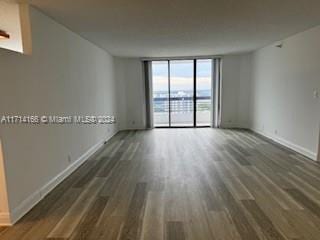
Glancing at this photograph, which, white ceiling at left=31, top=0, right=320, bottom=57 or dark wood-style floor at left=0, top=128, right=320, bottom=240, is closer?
dark wood-style floor at left=0, top=128, right=320, bottom=240

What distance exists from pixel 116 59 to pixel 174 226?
6.05m

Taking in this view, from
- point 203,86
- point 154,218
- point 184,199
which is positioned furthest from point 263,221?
point 203,86

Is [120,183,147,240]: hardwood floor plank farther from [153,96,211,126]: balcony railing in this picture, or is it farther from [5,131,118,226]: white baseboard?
[153,96,211,126]: balcony railing

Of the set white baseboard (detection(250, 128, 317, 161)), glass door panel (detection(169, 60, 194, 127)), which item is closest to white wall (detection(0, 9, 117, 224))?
glass door panel (detection(169, 60, 194, 127))

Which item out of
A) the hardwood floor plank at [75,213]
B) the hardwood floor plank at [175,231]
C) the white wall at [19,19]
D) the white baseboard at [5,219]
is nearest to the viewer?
the hardwood floor plank at [175,231]

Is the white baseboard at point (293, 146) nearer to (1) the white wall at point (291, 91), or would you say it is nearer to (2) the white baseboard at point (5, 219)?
(1) the white wall at point (291, 91)

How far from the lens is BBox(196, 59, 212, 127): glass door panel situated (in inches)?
295

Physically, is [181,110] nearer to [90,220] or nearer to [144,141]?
[144,141]

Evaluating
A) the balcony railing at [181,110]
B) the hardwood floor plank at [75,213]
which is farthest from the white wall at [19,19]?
the balcony railing at [181,110]

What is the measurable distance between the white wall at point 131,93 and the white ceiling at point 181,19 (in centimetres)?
253

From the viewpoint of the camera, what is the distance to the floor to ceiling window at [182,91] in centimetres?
755

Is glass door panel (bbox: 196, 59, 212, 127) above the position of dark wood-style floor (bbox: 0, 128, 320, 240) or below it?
above

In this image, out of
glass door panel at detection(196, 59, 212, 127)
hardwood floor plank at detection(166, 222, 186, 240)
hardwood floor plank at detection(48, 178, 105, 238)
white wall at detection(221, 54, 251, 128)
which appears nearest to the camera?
hardwood floor plank at detection(166, 222, 186, 240)

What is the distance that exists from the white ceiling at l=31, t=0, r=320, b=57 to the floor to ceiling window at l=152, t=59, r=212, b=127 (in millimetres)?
2751
